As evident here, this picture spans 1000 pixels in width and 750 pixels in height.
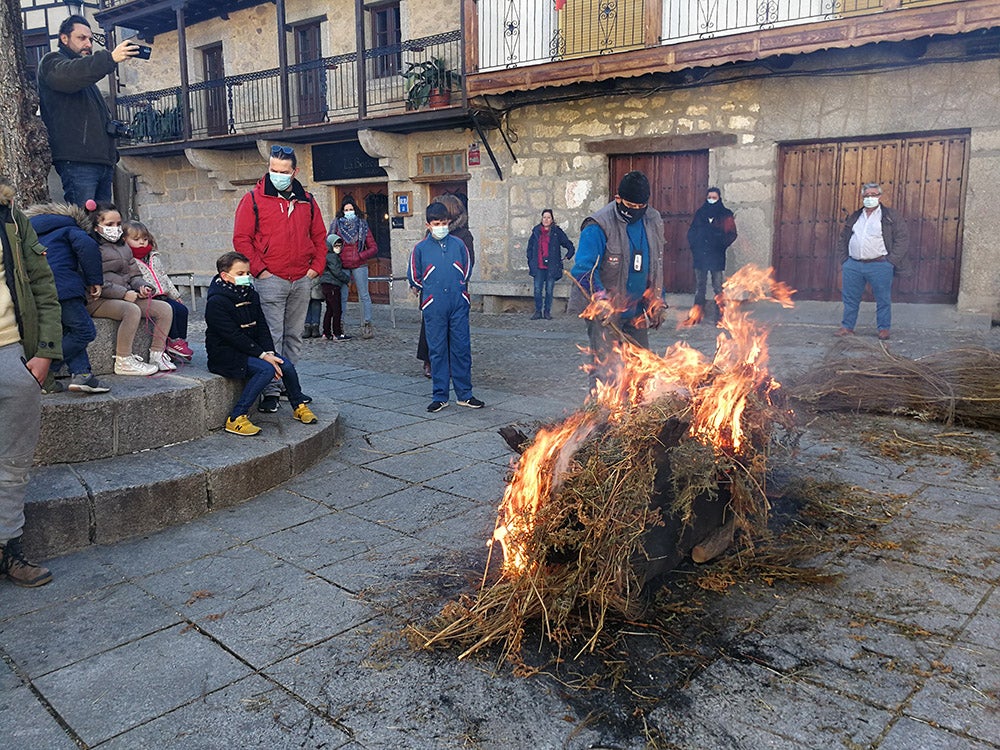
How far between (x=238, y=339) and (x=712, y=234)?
809 centimetres

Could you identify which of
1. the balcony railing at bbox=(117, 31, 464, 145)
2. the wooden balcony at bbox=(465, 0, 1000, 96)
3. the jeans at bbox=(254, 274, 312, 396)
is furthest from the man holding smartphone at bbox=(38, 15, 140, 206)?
the balcony railing at bbox=(117, 31, 464, 145)

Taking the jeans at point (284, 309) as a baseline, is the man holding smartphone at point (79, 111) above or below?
above

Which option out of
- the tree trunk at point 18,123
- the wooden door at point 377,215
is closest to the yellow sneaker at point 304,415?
the tree trunk at point 18,123

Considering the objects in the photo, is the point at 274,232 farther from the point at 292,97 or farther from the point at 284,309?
the point at 292,97

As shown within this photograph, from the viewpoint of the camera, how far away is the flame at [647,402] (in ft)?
10.5

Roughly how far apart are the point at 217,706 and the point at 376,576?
1.10 meters

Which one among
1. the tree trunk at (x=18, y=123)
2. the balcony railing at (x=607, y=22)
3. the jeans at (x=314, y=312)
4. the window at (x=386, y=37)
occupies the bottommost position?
the jeans at (x=314, y=312)

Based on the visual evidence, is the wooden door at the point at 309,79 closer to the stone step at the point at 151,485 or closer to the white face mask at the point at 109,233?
the white face mask at the point at 109,233

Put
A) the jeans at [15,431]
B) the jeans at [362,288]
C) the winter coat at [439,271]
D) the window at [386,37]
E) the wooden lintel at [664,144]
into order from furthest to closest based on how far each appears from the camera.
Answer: the window at [386,37]
the wooden lintel at [664,144]
the jeans at [362,288]
the winter coat at [439,271]
the jeans at [15,431]

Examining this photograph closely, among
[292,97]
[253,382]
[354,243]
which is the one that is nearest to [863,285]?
[354,243]

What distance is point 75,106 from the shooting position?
6.03m

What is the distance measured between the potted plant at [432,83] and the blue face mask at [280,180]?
8.89 meters

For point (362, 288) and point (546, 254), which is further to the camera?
point (546, 254)

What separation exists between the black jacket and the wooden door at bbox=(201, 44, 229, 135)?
12.7 m
